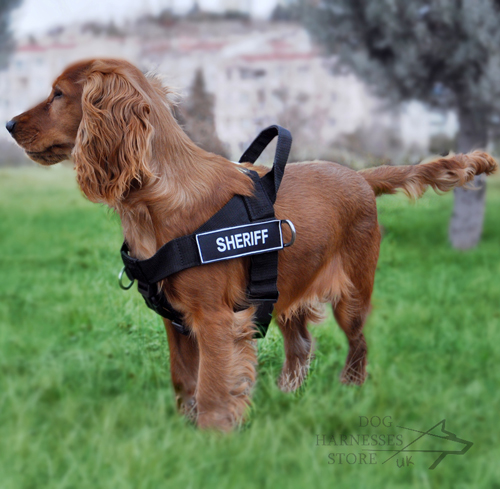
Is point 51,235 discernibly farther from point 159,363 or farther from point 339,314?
point 339,314

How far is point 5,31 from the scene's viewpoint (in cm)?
936

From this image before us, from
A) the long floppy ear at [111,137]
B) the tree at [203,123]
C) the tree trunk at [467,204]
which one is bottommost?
the tree trunk at [467,204]

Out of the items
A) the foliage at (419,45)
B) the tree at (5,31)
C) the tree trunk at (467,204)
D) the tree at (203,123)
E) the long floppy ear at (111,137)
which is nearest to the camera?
the long floppy ear at (111,137)

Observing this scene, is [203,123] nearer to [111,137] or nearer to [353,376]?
[111,137]

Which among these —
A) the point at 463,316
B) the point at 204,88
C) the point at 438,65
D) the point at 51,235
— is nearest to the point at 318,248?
the point at 463,316

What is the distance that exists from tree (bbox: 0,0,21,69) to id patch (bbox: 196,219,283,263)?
335 inches

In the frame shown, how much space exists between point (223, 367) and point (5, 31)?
9.01m

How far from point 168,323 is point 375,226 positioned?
1.42 metres

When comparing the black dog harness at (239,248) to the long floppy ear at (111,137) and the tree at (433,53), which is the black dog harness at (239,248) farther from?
the tree at (433,53)

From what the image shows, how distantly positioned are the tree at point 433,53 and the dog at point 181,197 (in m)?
4.66

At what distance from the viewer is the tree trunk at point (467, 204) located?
749 cm

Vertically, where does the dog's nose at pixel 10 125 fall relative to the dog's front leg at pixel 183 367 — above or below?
above

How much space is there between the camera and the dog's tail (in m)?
3.34

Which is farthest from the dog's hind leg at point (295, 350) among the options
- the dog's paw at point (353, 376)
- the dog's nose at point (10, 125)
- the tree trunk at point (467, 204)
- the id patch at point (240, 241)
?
the tree trunk at point (467, 204)
